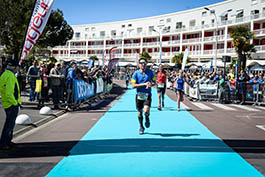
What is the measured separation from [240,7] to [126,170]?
53.2 meters

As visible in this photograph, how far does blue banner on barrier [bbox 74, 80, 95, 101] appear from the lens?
12.1 metres

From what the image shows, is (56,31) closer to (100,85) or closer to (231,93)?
(100,85)

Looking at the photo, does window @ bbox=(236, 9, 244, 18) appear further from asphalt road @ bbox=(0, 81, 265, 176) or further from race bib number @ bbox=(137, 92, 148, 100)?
race bib number @ bbox=(137, 92, 148, 100)

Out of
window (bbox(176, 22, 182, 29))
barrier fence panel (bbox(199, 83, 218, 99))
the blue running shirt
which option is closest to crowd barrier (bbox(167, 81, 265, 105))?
barrier fence panel (bbox(199, 83, 218, 99))

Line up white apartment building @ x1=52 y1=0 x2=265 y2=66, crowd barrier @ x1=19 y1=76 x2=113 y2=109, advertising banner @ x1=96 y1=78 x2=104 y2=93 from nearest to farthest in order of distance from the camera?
1. crowd barrier @ x1=19 y1=76 x2=113 y2=109
2. advertising banner @ x1=96 y1=78 x2=104 y2=93
3. white apartment building @ x1=52 y1=0 x2=265 y2=66

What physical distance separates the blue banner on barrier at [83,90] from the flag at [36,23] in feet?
10.2

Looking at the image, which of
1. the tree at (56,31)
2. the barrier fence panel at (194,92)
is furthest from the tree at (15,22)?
the barrier fence panel at (194,92)

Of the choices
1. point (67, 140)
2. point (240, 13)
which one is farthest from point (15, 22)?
point (240, 13)

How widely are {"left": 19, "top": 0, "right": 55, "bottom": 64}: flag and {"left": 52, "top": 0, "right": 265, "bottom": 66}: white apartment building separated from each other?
30.7 m

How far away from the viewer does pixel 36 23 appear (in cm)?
909

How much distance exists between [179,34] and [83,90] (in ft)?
177

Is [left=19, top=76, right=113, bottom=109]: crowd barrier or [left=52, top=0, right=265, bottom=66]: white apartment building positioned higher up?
[left=52, top=0, right=265, bottom=66]: white apartment building

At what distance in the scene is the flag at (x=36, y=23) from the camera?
9070mm

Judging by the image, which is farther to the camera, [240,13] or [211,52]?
[211,52]
